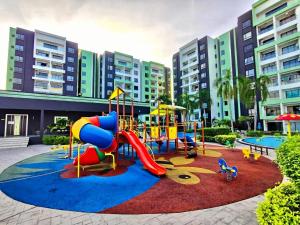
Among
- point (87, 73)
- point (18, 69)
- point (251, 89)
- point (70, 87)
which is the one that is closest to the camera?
point (251, 89)

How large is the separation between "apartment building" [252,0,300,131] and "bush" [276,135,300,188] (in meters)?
35.4

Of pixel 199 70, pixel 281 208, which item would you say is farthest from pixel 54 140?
pixel 199 70

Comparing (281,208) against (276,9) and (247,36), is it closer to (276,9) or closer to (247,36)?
(276,9)

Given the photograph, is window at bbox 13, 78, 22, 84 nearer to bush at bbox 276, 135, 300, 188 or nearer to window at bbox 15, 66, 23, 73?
window at bbox 15, 66, 23, 73

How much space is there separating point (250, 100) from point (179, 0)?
84.0 ft

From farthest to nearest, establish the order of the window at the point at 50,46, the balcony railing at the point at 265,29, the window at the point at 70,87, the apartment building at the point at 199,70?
1. the apartment building at the point at 199,70
2. the window at the point at 70,87
3. the window at the point at 50,46
4. the balcony railing at the point at 265,29

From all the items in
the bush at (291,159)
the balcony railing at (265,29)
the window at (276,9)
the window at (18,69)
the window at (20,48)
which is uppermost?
the window at (276,9)

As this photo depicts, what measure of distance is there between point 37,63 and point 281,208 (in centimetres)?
5323

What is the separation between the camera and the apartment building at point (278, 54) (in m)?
30.3

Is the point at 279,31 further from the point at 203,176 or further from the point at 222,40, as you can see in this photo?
the point at 203,176

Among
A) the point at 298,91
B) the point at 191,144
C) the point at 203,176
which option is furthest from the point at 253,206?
the point at 298,91

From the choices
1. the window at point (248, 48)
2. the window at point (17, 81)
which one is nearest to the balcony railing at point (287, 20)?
the window at point (248, 48)

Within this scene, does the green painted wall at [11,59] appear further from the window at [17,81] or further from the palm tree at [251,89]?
the palm tree at [251,89]

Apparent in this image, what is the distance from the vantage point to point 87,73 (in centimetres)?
5444
